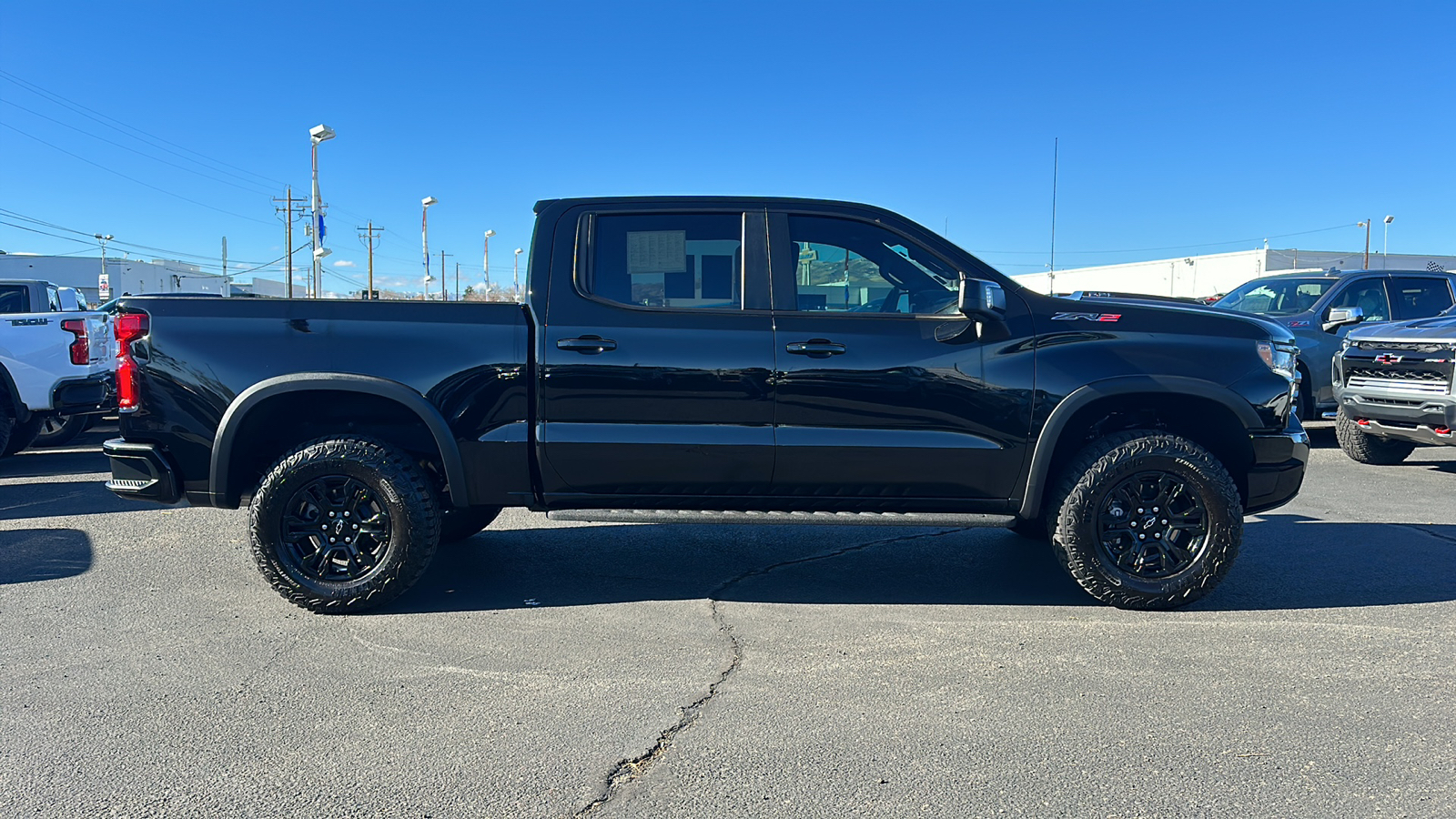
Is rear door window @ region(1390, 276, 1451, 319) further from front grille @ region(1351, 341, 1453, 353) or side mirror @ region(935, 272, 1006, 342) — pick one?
side mirror @ region(935, 272, 1006, 342)

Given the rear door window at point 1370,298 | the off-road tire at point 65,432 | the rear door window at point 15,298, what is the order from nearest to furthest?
the off-road tire at point 65,432 → the rear door window at point 1370,298 → the rear door window at point 15,298

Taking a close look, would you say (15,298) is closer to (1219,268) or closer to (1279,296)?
(1279,296)

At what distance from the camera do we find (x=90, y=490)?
7.84m

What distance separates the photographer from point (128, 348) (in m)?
4.51

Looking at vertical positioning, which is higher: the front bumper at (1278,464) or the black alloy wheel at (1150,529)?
the front bumper at (1278,464)

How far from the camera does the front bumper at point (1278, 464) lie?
4605mm

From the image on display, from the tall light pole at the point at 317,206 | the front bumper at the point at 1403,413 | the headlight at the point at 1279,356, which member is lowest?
the front bumper at the point at 1403,413

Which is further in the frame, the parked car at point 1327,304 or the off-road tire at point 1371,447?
the parked car at point 1327,304

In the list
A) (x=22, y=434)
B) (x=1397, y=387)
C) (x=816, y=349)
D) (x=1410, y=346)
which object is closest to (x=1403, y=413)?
(x=1397, y=387)

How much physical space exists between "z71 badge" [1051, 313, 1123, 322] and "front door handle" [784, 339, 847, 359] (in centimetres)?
102

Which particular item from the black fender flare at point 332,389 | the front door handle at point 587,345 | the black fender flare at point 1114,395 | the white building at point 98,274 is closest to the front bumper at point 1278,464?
the black fender flare at point 1114,395

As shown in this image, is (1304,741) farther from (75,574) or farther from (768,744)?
(75,574)

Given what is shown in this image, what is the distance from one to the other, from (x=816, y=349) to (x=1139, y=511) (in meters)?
1.67

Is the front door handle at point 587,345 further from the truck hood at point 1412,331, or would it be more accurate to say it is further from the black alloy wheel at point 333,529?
the truck hood at point 1412,331
